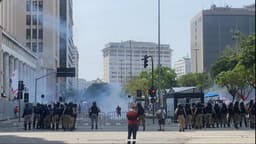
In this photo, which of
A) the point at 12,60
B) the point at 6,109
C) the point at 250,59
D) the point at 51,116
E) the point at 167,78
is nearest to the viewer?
the point at 250,59

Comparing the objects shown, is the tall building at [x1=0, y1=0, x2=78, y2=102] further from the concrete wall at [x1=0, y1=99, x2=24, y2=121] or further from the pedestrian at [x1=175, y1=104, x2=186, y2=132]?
the pedestrian at [x1=175, y1=104, x2=186, y2=132]

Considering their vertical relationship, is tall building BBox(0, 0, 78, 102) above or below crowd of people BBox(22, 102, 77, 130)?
above

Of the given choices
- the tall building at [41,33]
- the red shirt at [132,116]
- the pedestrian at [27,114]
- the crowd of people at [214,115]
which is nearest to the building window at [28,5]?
the tall building at [41,33]

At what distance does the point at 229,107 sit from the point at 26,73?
239 ft

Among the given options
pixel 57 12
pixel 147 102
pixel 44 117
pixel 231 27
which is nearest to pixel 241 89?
pixel 147 102

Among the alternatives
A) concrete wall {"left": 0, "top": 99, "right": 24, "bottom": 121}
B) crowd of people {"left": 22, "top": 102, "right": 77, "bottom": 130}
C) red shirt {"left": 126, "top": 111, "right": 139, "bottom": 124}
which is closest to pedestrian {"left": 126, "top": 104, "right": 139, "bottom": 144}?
red shirt {"left": 126, "top": 111, "right": 139, "bottom": 124}

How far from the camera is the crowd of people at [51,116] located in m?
38.7

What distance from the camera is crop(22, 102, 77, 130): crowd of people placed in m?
38.7

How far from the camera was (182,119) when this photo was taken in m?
35.4

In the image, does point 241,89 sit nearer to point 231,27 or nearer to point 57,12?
point 231,27

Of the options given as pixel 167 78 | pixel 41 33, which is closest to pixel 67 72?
pixel 167 78

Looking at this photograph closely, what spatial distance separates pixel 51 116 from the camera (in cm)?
4034

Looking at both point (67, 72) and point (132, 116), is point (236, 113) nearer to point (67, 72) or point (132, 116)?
point (132, 116)

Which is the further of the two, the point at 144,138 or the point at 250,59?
the point at 144,138
